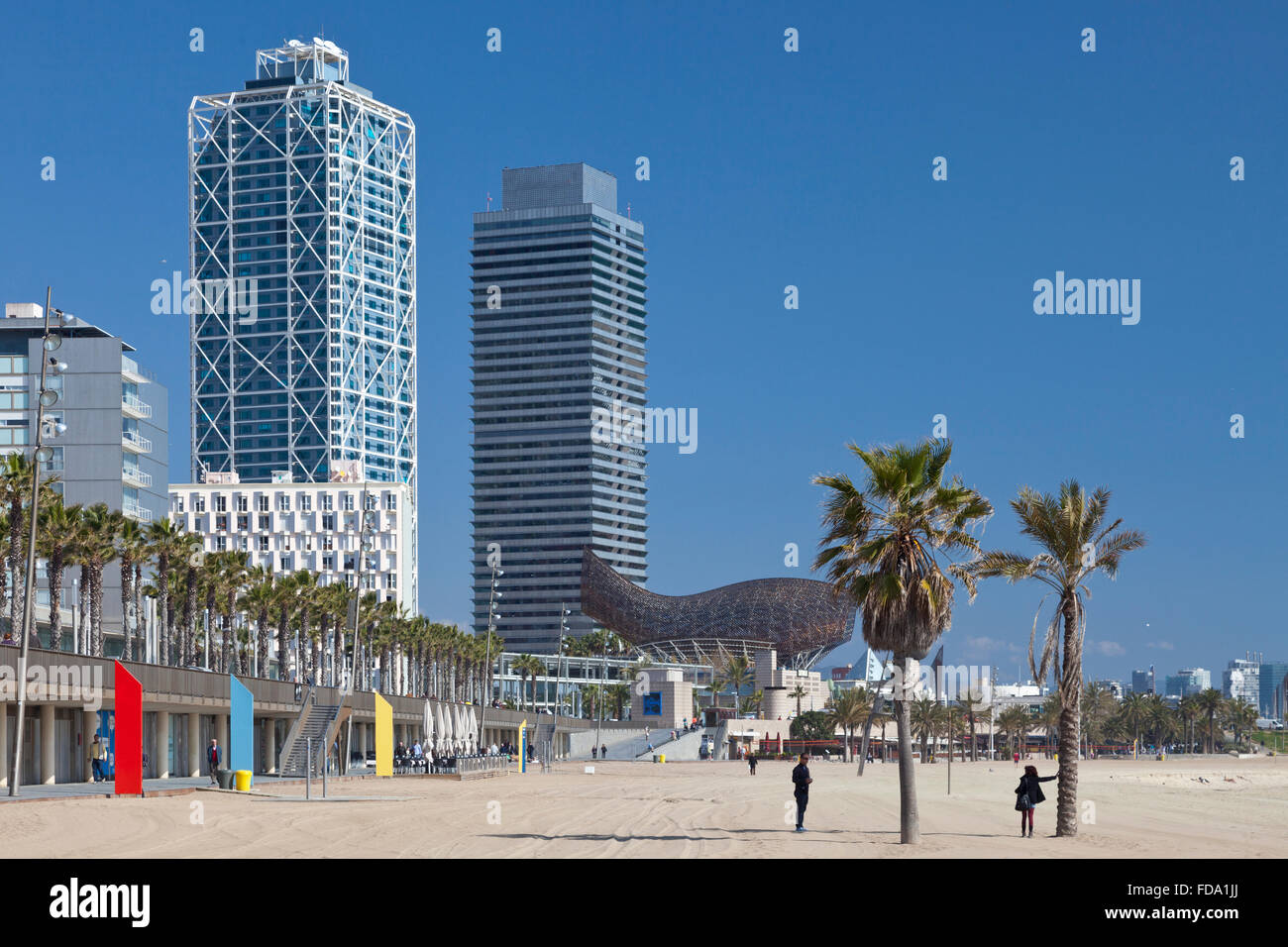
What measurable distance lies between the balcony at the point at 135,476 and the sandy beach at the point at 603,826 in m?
65.1

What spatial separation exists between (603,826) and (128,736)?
14.9 metres

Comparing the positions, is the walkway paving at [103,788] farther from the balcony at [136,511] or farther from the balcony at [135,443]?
the balcony at [135,443]

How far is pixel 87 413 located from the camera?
107438mm

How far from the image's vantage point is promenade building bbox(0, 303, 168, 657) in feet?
349

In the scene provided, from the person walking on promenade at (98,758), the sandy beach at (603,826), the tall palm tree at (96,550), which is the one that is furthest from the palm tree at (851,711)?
the person walking on promenade at (98,758)

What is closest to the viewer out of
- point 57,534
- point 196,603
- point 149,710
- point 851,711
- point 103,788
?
point 103,788

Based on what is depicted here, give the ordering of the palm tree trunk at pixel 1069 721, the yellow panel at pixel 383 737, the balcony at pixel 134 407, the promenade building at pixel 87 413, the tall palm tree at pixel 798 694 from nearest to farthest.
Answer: the palm tree trunk at pixel 1069 721, the yellow panel at pixel 383 737, the promenade building at pixel 87 413, the balcony at pixel 134 407, the tall palm tree at pixel 798 694

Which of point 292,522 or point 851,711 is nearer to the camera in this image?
point 851,711

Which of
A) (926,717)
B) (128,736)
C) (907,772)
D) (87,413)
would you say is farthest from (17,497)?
(926,717)

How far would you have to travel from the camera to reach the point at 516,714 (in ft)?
340

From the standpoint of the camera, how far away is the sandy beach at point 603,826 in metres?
25.0

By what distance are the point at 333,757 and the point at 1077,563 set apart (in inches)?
1803

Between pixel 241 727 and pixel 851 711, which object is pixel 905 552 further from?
pixel 851 711
